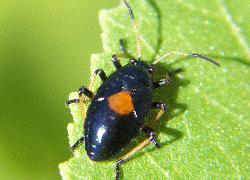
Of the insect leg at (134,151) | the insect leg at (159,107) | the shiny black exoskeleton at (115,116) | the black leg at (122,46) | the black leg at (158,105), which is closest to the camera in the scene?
the shiny black exoskeleton at (115,116)

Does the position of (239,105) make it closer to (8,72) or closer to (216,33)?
(216,33)

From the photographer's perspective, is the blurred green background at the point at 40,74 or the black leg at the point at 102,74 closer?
the black leg at the point at 102,74

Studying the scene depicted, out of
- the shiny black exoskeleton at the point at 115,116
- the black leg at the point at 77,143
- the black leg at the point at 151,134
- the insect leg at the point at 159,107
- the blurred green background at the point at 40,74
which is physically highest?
the shiny black exoskeleton at the point at 115,116

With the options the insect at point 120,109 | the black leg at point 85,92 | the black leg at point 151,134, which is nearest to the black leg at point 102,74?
the insect at point 120,109

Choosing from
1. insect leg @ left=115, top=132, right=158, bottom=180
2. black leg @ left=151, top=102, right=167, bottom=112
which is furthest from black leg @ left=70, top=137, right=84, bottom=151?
black leg @ left=151, top=102, right=167, bottom=112

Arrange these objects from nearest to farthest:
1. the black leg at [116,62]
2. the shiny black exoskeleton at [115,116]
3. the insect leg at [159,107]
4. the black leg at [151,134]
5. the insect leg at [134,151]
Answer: the shiny black exoskeleton at [115,116], the insect leg at [134,151], the black leg at [151,134], the insect leg at [159,107], the black leg at [116,62]

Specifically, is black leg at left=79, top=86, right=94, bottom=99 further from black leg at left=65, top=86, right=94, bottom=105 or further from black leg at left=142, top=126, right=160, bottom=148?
black leg at left=142, top=126, right=160, bottom=148

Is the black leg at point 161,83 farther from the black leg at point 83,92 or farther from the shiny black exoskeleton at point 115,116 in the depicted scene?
the black leg at point 83,92
